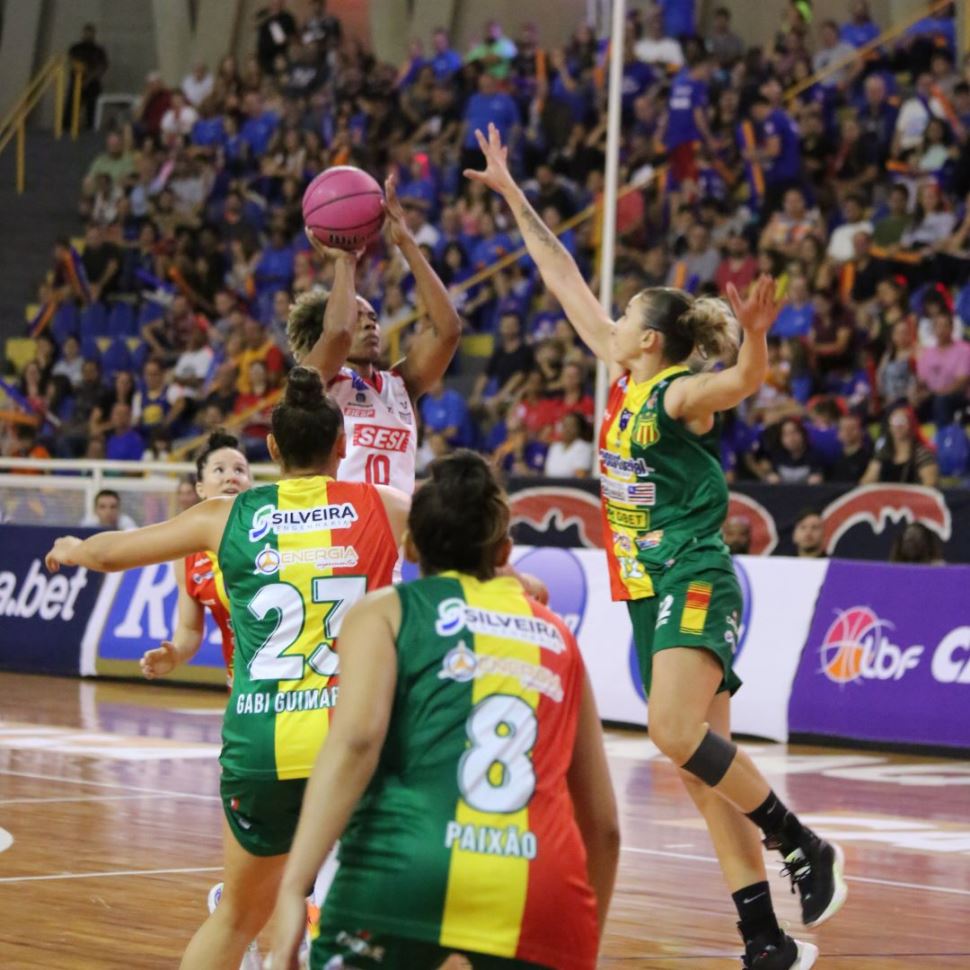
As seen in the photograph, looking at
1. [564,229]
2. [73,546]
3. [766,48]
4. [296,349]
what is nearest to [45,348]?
[564,229]

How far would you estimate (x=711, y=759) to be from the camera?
6176 millimetres

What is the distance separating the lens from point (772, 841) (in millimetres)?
6301

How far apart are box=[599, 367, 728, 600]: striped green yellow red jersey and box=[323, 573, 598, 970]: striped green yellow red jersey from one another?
2720mm

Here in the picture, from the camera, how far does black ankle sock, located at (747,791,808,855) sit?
20.5 feet

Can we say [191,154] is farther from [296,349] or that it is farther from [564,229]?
[296,349]

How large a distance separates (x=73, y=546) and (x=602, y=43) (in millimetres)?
18448

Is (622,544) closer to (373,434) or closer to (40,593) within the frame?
(373,434)

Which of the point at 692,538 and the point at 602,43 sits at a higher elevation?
the point at 602,43

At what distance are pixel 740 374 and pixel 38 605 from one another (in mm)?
11910

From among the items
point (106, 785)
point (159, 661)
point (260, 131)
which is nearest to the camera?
point (159, 661)

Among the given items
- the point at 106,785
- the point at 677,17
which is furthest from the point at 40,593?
the point at 677,17

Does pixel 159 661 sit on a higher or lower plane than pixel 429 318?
lower

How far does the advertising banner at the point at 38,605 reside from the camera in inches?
656

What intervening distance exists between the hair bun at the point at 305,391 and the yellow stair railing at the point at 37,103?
2456 cm
